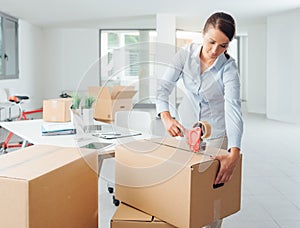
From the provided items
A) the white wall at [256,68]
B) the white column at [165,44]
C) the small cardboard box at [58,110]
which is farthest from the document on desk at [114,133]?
the white wall at [256,68]

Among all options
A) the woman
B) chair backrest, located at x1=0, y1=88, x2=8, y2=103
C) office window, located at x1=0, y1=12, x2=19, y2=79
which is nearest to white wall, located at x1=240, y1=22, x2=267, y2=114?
office window, located at x1=0, y1=12, x2=19, y2=79

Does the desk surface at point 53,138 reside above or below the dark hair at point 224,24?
below

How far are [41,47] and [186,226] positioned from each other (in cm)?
1087

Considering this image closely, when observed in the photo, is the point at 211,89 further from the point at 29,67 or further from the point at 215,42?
the point at 29,67

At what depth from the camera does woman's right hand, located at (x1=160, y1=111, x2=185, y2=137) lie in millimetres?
1688

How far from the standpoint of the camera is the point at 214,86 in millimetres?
1867

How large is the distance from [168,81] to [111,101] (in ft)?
3.41

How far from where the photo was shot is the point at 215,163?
4.84 ft

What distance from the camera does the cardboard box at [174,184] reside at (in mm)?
1402

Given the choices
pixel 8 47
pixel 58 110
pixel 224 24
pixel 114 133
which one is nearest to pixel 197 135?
pixel 224 24

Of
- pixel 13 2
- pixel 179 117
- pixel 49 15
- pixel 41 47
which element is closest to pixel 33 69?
pixel 41 47

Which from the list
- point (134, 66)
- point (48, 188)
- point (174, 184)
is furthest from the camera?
point (134, 66)

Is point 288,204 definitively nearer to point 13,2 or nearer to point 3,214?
point 3,214

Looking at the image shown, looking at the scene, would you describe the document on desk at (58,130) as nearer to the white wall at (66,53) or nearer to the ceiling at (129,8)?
the ceiling at (129,8)
